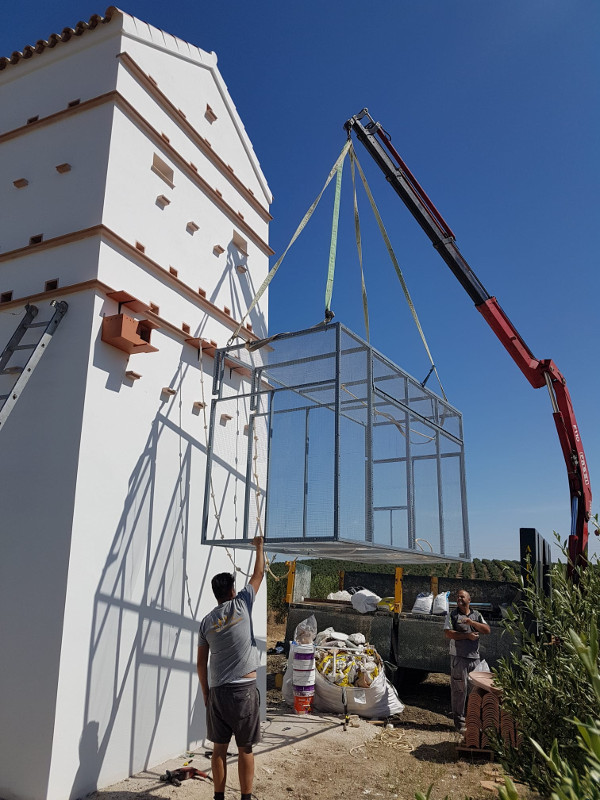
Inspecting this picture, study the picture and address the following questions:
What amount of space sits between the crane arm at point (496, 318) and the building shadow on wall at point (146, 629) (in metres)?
5.01

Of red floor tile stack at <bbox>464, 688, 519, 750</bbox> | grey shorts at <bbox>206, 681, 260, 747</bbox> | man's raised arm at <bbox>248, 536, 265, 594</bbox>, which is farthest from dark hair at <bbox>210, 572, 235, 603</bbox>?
red floor tile stack at <bbox>464, 688, 519, 750</bbox>

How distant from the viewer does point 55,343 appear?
205 inches

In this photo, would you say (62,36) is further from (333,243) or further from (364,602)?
(364,602)

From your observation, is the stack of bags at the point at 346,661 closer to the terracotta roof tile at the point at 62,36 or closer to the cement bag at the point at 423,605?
the cement bag at the point at 423,605

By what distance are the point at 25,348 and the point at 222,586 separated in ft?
8.51

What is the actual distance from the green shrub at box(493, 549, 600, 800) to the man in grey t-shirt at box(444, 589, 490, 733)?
12.5 ft

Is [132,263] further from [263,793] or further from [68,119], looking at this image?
[263,793]

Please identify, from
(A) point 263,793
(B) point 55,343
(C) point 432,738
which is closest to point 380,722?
(C) point 432,738

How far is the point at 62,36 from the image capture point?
6320mm

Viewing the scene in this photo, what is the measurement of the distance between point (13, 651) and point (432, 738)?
4.64 meters

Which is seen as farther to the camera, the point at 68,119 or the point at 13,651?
the point at 68,119

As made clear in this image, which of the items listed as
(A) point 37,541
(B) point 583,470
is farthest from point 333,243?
(B) point 583,470

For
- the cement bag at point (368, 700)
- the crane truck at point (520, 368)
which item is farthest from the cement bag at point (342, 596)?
the cement bag at point (368, 700)

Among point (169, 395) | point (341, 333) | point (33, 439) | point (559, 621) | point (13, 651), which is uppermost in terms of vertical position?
point (341, 333)
